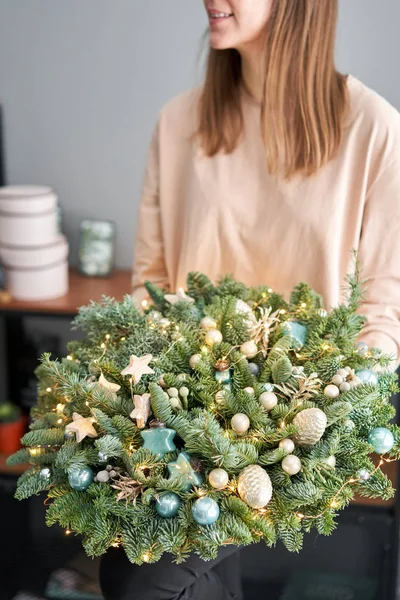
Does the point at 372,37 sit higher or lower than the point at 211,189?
higher

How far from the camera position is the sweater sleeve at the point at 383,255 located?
128 cm

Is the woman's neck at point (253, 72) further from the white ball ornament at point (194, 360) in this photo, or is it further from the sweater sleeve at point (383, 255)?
the white ball ornament at point (194, 360)

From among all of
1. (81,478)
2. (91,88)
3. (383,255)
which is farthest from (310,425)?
(91,88)

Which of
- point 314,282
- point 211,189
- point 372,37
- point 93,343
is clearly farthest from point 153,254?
point 372,37

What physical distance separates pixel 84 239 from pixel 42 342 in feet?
1.24

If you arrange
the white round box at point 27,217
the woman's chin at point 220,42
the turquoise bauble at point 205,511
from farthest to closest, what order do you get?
1. the white round box at point 27,217
2. the woman's chin at point 220,42
3. the turquoise bauble at point 205,511

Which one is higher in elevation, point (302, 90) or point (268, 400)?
point (302, 90)

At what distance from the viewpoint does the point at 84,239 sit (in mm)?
2197

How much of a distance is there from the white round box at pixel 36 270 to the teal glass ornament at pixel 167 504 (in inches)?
52.2

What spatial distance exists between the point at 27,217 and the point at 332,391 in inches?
51.9

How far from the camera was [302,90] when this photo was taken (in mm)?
1301

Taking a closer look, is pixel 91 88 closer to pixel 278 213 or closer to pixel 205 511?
pixel 278 213

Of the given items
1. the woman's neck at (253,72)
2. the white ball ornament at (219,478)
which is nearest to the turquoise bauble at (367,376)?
the white ball ornament at (219,478)

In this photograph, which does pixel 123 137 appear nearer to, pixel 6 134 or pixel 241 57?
pixel 6 134
